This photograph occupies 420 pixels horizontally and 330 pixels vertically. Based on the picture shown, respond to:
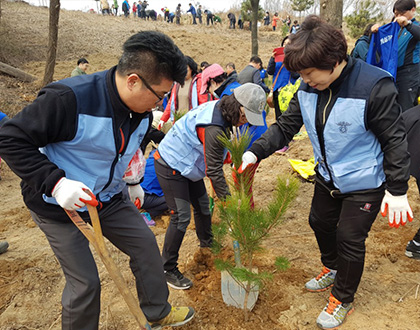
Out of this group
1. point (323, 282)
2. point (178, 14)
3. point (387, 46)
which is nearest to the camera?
point (323, 282)

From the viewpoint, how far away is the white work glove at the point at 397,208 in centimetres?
169

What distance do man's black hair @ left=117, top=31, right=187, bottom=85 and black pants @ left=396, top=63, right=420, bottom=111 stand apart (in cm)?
316

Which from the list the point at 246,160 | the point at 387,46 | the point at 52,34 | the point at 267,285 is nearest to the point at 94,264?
the point at 246,160

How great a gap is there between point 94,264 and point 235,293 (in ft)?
3.33

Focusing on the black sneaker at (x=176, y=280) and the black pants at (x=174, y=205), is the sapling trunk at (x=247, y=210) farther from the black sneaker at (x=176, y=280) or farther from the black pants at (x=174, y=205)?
the black sneaker at (x=176, y=280)

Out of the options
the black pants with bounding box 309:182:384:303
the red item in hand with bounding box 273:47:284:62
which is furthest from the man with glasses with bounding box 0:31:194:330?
the red item in hand with bounding box 273:47:284:62

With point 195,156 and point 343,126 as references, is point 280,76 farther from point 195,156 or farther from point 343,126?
point 343,126

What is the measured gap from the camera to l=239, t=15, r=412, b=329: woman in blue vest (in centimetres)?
166

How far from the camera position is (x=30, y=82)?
11.0 meters

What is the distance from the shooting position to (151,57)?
4.97ft

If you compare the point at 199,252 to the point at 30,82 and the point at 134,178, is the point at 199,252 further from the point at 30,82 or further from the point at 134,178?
the point at 30,82

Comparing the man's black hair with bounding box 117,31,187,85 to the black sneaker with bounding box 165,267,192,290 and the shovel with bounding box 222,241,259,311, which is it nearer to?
the shovel with bounding box 222,241,259,311

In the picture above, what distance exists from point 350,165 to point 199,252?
1641 mm

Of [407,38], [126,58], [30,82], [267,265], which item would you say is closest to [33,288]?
[267,265]
